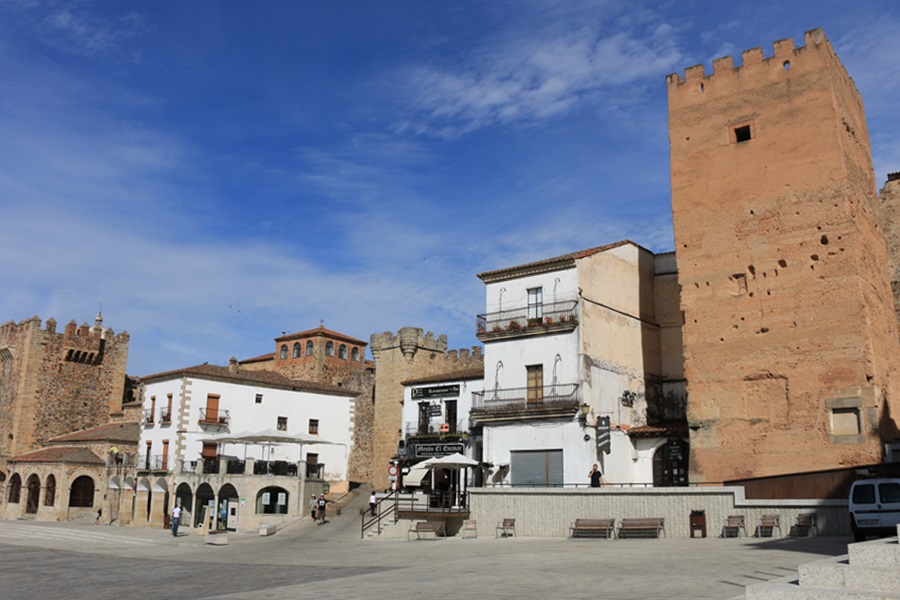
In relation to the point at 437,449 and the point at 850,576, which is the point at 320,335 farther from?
the point at 850,576

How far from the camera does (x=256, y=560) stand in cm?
2109

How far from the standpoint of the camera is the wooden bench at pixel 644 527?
21234mm

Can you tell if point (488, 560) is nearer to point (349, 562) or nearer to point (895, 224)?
point (349, 562)

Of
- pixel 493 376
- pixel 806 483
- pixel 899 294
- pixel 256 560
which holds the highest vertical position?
pixel 899 294

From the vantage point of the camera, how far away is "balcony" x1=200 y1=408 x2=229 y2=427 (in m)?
40.7

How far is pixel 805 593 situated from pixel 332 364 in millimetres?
48977

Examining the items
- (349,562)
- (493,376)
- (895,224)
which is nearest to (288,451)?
(493,376)

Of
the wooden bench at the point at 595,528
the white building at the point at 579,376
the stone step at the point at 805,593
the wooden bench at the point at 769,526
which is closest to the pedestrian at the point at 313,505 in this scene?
the white building at the point at 579,376

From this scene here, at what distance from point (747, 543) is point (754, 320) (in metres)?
9.62

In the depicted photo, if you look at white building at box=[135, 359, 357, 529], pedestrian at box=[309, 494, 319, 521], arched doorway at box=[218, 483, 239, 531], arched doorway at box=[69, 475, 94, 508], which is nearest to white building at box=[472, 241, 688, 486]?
pedestrian at box=[309, 494, 319, 521]

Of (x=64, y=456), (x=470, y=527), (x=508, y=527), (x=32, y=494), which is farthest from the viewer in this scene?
(x=32, y=494)

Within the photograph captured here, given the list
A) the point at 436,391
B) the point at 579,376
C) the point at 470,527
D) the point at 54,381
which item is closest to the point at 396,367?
the point at 436,391

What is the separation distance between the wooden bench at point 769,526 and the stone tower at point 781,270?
4954 mm

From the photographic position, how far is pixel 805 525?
18.9 metres
